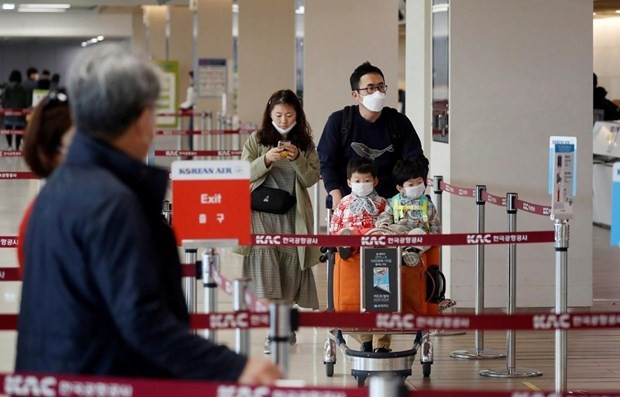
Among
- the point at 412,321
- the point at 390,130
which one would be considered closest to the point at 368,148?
the point at 390,130

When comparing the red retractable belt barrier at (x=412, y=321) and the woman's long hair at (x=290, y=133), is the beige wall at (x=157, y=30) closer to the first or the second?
the woman's long hair at (x=290, y=133)

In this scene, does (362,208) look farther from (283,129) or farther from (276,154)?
(283,129)

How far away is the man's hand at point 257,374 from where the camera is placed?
2.81 m

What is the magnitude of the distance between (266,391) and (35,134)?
888 mm

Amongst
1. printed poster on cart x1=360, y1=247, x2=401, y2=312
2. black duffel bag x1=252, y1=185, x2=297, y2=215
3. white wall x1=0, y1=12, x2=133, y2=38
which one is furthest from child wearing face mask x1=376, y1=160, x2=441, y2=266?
white wall x1=0, y1=12, x2=133, y2=38

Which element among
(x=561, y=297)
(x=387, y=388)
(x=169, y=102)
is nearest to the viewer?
(x=387, y=388)

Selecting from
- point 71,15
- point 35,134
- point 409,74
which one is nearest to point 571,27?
point 409,74

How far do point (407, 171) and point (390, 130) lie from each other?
0.56 m

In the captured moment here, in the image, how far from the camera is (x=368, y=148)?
7.51m

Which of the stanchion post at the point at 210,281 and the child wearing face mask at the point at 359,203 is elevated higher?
the child wearing face mask at the point at 359,203

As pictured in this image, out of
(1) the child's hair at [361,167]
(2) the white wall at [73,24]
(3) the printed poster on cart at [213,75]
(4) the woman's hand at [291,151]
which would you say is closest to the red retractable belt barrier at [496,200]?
(1) the child's hair at [361,167]

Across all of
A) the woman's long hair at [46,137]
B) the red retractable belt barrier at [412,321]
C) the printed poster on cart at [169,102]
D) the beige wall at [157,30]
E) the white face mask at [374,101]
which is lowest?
the red retractable belt barrier at [412,321]

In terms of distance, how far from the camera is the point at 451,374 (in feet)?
24.1

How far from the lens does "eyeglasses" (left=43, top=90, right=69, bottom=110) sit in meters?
3.19
